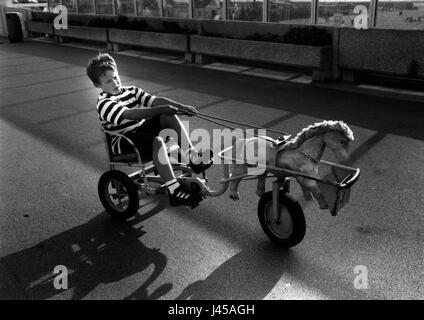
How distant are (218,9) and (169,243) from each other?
1029 centimetres

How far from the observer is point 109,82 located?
4039 millimetres

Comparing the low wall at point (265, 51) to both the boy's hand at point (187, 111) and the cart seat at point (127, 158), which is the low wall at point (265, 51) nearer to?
the boy's hand at point (187, 111)

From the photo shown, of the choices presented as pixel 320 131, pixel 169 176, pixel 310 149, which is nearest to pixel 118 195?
pixel 169 176

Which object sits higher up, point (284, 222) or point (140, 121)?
point (140, 121)

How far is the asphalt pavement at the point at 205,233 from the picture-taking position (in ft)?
10.9

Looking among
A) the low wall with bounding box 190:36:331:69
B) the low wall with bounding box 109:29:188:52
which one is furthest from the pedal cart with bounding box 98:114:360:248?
the low wall with bounding box 109:29:188:52

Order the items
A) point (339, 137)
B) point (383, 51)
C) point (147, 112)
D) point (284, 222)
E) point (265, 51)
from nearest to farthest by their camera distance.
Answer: point (339, 137) < point (284, 222) < point (147, 112) < point (383, 51) < point (265, 51)

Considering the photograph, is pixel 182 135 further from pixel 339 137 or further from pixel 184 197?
pixel 339 137

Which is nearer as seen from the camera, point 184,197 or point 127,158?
point 184,197

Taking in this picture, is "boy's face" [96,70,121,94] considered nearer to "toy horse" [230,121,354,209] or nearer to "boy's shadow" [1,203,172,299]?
"boy's shadow" [1,203,172,299]

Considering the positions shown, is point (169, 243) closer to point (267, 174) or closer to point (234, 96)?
point (267, 174)

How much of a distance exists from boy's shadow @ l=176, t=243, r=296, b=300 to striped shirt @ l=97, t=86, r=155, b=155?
1431 mm

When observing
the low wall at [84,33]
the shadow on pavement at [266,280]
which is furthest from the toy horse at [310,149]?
the low wall at [84,33]

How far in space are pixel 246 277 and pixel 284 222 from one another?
0.55 m
